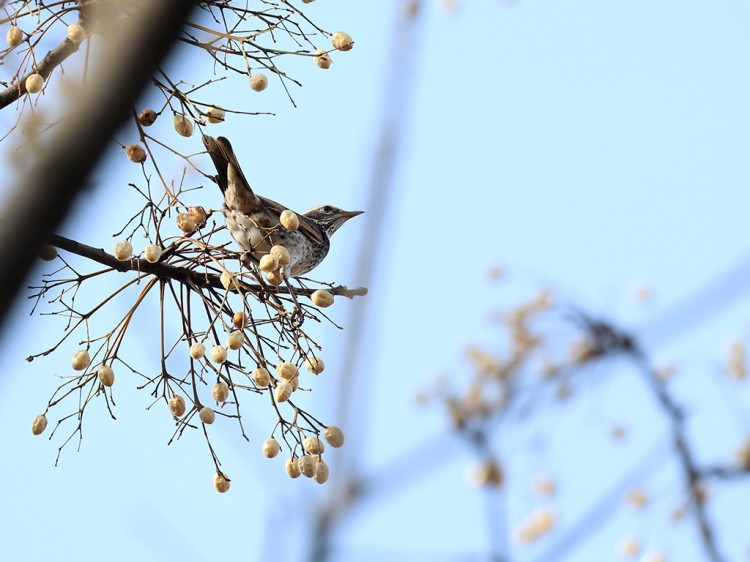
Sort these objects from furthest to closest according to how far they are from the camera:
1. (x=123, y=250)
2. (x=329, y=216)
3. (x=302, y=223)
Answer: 1. (x=329, y=216)
2. (x=302, y=223)
3. (x=123, y=250)

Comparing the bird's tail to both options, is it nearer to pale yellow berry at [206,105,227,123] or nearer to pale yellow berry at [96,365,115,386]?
pale yellow berry at [206,105,227,123]

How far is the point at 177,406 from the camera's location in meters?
3.07

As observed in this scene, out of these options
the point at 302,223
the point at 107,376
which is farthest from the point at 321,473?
the point at 302,223

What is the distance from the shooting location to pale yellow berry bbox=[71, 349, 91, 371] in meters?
3.13

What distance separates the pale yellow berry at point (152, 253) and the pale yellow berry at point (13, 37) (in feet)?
2.80

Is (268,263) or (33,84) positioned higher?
(33,84)

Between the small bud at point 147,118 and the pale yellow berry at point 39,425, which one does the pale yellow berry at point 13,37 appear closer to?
the small bud at point 147,118

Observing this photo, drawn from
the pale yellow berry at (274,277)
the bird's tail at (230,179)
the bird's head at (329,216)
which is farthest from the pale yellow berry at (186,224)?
the bird's head at (329,216)

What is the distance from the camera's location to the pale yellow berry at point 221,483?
3.09 metres

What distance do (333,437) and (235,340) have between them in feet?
1.46

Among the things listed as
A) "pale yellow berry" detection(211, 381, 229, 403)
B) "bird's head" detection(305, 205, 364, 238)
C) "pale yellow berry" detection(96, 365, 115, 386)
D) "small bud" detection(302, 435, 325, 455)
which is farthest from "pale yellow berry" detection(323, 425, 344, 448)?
"bird's head" detection(305, 205, 364, 238)

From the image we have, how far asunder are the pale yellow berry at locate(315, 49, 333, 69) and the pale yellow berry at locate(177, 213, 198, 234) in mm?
681

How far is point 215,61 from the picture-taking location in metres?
3.41

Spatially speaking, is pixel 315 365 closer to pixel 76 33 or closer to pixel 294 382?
pixel 294 382
